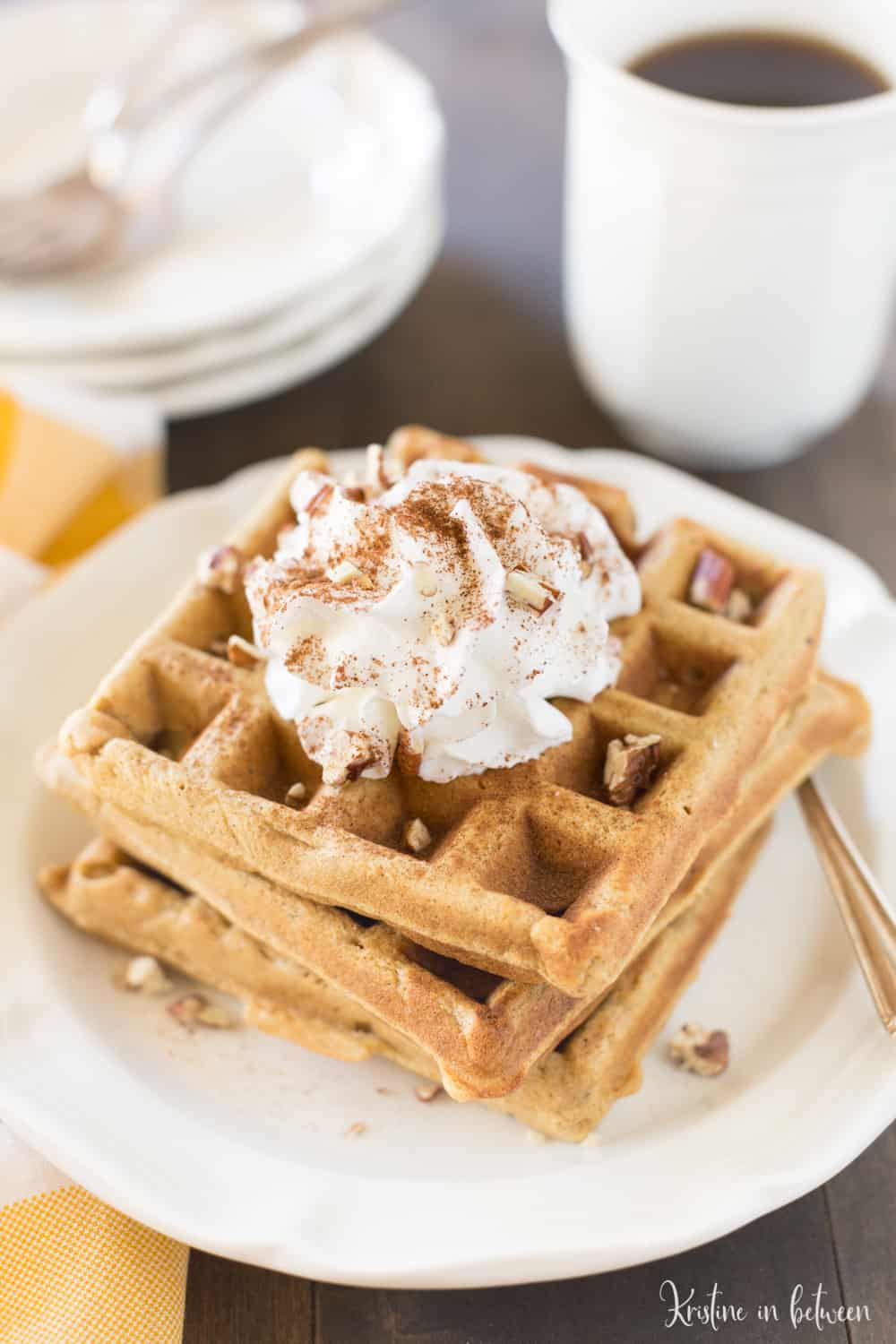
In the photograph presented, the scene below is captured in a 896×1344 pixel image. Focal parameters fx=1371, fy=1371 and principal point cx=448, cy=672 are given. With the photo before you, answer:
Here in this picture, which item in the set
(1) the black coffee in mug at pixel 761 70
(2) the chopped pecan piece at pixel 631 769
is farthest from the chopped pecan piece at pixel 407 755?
(1) the black coffee in mug at pixel 761 70

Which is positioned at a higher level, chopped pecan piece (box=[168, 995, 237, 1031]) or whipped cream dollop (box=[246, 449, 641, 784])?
whipped cream dollop (box=[246, 449, 641, 784])

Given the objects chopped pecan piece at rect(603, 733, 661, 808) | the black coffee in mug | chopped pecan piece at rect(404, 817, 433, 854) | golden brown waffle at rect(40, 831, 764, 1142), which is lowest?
golden brown waffle at rect(40, 831, 764, 1142)

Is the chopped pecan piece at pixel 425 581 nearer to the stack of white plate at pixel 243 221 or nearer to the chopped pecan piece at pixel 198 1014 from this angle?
the chopped pecan piece at pixel 198 1014

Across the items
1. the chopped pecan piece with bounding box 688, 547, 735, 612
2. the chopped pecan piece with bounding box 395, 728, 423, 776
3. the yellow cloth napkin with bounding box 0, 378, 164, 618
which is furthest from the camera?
the yellow cloth napkin with bounding box 0, 378, 164, 618

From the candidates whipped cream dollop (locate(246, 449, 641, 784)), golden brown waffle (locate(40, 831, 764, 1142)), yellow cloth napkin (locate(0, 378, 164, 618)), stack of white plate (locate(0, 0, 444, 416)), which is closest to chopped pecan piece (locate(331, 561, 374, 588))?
whipped cream dollop (locate(246, 449, 641, 784))

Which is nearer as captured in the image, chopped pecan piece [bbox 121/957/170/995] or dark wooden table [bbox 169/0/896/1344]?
dark wooden table [bbox 169/0/896/1344]

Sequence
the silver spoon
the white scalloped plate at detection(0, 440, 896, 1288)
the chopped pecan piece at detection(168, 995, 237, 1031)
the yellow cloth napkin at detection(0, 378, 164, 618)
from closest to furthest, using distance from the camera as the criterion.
A: 1. the white scalloped plate at detection(0, 440, 896, 1288)
2. the chopped pecan piece at detection(168, 995, 237, 1031)
3. the yellow cloth napkin at detection(0, 378, 164, 618)
4. the silver spoon

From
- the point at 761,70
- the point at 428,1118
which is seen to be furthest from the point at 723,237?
the point at 428,1118

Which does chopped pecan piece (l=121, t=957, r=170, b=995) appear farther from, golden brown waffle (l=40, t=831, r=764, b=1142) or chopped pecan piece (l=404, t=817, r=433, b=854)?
chopped pecan piece (l=404, t=817, r=433, b=854)
